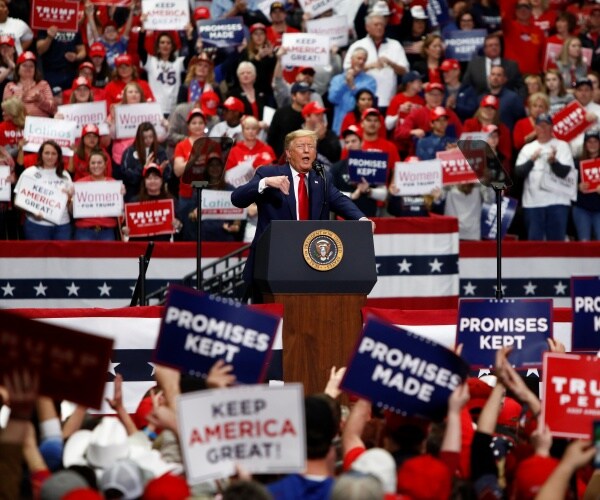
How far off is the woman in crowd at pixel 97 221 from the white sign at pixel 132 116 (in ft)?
2.79

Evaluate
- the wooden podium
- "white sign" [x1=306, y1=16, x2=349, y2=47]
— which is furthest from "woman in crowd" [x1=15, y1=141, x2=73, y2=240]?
the wooden podium

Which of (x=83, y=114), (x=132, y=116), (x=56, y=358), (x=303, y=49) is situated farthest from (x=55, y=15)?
(x=56, y=358)

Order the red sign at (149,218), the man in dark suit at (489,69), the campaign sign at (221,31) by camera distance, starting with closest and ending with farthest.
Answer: the red sign at (149,218)
the man in dark suit at (489,69)
the campaign sign at (221,31)

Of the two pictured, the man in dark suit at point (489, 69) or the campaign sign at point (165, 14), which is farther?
the campaign sign at point (165, 14)

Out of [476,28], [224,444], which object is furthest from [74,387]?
[476,28]

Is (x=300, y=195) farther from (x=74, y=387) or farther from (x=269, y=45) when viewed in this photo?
(x=269, y=45)

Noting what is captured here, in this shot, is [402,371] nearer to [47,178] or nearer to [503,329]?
[503,329]

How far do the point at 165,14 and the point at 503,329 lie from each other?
10.4m

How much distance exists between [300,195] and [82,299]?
17.4ft

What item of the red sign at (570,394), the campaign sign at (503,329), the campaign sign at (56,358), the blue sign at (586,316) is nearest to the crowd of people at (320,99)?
the campaign sign at (503,329)

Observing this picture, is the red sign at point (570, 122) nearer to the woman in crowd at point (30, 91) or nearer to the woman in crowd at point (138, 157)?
the woman in crowd at point (138, 157)

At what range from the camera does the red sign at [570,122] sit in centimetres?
1661

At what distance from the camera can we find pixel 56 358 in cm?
663

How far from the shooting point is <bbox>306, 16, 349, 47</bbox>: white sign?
18.6 meters
